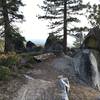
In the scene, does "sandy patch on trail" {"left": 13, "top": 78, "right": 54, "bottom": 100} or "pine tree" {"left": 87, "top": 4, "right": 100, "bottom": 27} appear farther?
"pine tree" {"left": 87, "top": 4, "right": 100, "bottom": 27}

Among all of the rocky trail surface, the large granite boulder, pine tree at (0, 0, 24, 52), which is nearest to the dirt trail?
the rocky trail surface

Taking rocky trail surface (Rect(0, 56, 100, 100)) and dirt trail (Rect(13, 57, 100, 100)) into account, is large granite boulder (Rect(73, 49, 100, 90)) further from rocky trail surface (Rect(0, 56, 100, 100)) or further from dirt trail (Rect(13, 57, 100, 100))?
dirt trail (Rect(13, 57, 100, 100))

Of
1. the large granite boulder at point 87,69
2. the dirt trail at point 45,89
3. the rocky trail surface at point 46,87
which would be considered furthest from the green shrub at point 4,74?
the large granite boulder at point 87,69

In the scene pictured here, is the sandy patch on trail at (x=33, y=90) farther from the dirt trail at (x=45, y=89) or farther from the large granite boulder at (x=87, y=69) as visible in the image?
the large granite boulder at (x=87, y=69)

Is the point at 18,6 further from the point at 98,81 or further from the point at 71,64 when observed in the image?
the point at 98,81

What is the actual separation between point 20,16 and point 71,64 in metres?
8.32

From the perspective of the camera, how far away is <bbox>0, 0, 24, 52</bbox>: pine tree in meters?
26.3

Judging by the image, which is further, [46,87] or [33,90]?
[46,87]

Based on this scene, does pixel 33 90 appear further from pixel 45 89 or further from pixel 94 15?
pixel 94 15

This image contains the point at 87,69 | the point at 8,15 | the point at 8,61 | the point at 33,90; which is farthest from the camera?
the point at 8,15

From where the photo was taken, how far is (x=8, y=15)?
88.7ft

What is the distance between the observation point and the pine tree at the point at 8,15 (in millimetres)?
26328

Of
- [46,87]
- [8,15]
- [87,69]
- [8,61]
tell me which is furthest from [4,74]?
[8,15]

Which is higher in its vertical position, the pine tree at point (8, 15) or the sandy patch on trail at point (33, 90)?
the pine tree at point (8, 15)
